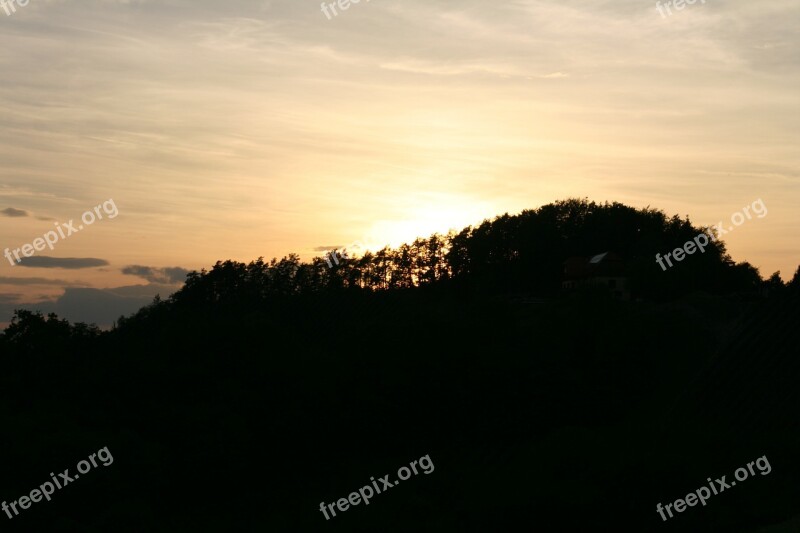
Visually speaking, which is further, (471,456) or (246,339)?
(246,339)

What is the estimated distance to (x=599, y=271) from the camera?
119812mm

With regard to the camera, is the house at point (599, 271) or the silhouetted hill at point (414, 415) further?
the house at point (599, 271)

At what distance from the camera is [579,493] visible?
34719mm

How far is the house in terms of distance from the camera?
117819 millimetres

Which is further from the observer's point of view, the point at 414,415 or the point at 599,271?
the point at 599,271

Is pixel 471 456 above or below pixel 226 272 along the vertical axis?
below

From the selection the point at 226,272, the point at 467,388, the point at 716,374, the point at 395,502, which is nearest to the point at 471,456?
the point at 467,388

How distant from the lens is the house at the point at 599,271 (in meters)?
118

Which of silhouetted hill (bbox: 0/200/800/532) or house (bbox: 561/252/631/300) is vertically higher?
house (bbox: 561/252/631/300)

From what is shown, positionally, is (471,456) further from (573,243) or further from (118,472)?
(573,243)

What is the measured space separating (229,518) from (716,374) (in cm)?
2455

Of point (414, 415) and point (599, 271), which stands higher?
point (599, 271)

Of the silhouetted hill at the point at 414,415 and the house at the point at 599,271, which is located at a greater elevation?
the house at the point at 599,271

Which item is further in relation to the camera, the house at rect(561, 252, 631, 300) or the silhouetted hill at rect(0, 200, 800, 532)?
the house at rect(561, 252, 631, 300)
